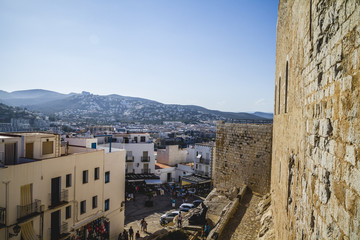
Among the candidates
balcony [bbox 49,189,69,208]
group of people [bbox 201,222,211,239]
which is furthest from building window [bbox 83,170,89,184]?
group of people [bbox 201,222,211,239]

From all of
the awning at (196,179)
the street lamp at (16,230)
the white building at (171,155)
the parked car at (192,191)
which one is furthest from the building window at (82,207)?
the white building at (171,155)

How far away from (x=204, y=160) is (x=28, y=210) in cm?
2733

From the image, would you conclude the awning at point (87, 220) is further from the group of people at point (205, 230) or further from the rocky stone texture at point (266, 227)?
the rocky stone texture at point (266, 227)

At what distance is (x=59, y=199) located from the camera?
1462 cm

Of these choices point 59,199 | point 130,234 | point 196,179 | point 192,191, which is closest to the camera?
point 59,199

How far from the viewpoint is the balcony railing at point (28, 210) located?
12.2m

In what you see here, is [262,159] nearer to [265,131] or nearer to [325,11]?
[265,131]

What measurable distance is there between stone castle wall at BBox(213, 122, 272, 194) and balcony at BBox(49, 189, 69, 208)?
9.82 m

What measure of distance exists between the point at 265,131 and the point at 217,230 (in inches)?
258

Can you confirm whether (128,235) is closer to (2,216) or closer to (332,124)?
(2,216)

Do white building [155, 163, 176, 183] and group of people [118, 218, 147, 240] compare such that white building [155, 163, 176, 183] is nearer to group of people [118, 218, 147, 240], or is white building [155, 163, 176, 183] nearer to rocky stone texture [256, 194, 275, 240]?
group of people [118, 218, 147, 240]

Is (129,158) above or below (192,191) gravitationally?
above

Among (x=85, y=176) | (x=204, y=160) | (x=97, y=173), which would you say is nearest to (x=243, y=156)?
(x=97, y=173)

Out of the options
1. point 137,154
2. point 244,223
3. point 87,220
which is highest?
point 244,223
